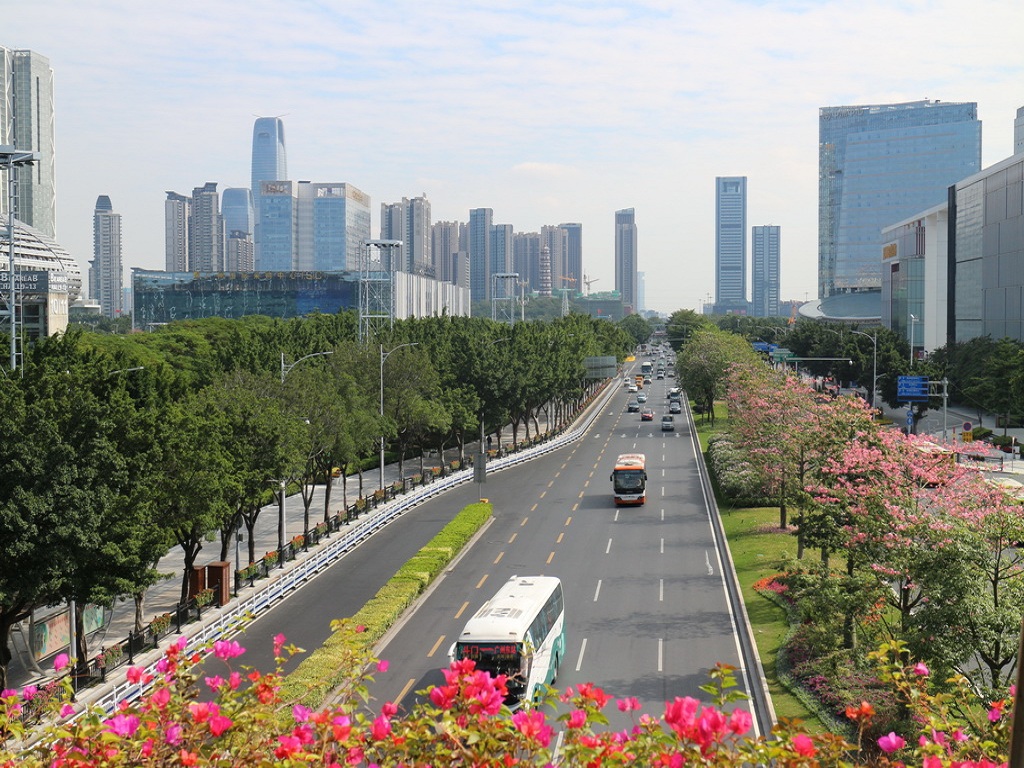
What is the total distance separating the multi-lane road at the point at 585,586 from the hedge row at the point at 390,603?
480 mm

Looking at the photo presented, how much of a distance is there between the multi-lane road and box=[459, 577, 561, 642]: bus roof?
2.00 m

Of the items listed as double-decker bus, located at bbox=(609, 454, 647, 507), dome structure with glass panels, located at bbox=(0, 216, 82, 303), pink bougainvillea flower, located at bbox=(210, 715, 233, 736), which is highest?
dome structure with glass panels, located at bbox=(0, 216, 82, 303)

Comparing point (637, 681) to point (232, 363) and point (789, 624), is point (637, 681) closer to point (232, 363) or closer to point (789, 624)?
point (789, 624)

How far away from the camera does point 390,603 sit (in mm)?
30469

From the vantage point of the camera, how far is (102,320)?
187 metres

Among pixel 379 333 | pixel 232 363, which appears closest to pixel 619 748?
pixel 232 363

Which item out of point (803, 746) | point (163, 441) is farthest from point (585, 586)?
point (803, 746)

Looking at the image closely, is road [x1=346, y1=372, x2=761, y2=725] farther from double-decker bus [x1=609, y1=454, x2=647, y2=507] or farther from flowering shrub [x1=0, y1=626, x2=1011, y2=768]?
flowering shrub [x1=0, y1=626, x2=1011, y2=768]

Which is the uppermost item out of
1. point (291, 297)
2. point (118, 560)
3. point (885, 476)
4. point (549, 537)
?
point (291, 297)

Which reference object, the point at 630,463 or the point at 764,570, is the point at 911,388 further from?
the point at 764,570

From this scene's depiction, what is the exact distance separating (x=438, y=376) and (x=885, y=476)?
3900cm

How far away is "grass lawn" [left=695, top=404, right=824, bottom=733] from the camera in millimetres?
22375

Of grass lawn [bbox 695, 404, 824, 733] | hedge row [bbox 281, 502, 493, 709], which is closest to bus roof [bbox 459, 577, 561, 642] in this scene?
hedge row [bbox 281, 502, 493, 709]

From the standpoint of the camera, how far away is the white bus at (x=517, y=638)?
2153cm
